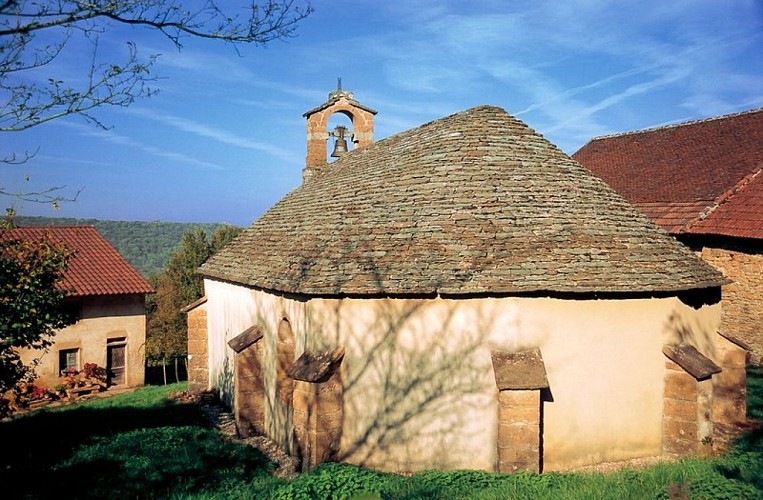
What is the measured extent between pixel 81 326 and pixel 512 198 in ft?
58.5

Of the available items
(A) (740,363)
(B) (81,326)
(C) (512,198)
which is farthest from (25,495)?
(B) (81,326)

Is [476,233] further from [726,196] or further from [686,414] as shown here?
[726,196]

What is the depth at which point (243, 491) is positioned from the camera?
748 cm

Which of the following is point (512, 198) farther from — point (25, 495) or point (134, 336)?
point (134, 336)

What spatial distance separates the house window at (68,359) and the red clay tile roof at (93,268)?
2.19 metres

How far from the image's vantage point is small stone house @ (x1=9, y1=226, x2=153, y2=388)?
20.3m

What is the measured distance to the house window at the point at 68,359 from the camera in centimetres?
2028

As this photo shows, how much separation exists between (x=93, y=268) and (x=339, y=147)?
38.7 feet

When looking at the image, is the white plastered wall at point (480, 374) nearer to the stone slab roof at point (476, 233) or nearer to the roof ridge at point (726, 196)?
the stone slab roof at point (476, 233)

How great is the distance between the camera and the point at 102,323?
69.9 feet

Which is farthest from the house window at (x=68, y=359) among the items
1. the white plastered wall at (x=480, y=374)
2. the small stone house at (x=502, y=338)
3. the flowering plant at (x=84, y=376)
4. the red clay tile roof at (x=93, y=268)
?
the white plastered wall at (x=480, y=374)

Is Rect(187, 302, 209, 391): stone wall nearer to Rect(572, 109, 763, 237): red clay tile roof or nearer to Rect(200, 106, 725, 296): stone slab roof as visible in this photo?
Rect(200, 106, 725, 296): stone slab roof

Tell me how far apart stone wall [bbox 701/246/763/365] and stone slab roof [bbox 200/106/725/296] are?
24.4ft

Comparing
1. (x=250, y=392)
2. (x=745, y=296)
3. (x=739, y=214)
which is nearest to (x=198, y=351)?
(x=250, y=392)
